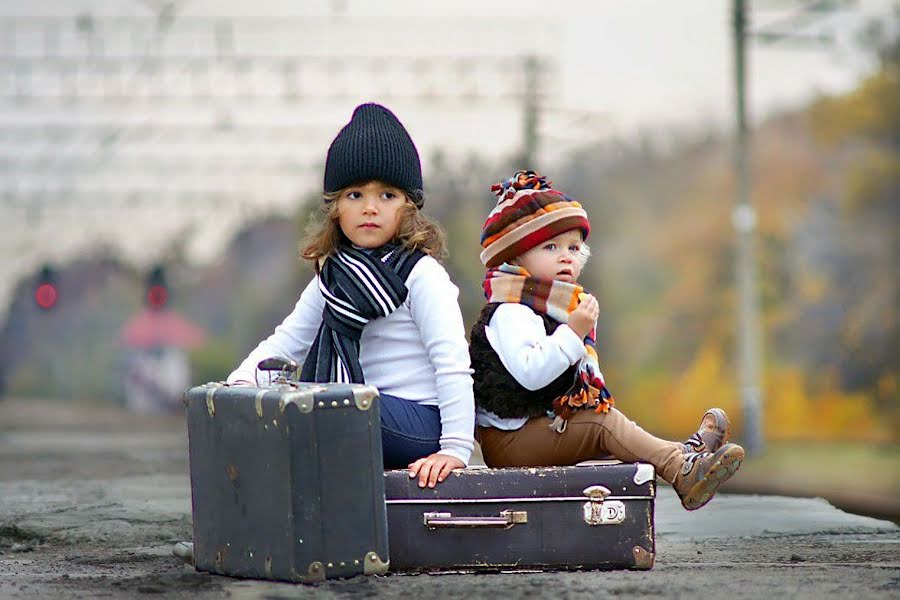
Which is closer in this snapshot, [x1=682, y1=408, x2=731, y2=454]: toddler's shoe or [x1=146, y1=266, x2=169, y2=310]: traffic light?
[x1=682, y1=408, x2=731, y2=454]: toddler's shoe

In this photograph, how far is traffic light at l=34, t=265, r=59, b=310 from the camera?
117ft

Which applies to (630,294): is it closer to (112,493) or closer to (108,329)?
(108,329)

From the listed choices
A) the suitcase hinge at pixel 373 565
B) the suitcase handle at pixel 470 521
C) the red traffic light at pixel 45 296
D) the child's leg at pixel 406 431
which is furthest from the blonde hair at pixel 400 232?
the red traffic light at pixel 45 296

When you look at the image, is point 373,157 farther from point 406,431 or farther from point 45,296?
point 45,296

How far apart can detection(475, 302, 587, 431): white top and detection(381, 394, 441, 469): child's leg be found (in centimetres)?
25

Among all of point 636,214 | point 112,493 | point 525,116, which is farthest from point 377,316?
point 636,214

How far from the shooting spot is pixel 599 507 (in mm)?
5840

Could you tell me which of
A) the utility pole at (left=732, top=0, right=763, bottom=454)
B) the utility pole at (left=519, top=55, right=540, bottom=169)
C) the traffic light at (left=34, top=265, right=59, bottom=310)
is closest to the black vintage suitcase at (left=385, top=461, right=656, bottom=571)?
the utility pole at (left=732, top=0, right=763, bottom=454)

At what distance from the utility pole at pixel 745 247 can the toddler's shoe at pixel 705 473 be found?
63.3 ft

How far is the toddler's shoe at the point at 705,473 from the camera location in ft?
19.2

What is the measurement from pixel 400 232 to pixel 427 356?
0.47 meters

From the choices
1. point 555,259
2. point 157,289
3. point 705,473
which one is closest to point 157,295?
point 157,289

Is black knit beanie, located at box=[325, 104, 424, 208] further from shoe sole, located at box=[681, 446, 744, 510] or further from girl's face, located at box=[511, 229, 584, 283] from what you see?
shoe sole, located at box=[681, 446, 744, 510]

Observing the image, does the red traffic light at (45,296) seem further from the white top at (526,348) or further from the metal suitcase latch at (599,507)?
the metal suitcase latch at (599,507)
